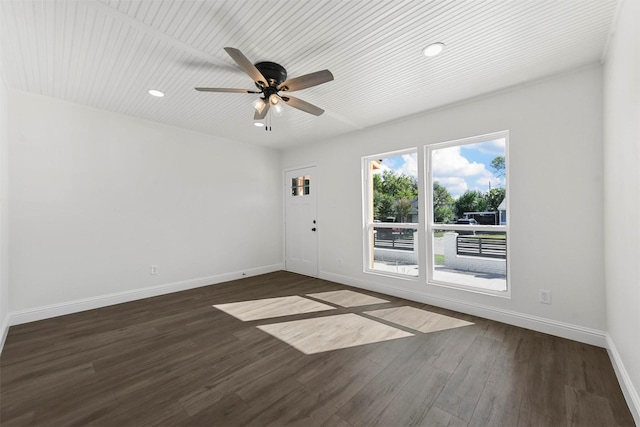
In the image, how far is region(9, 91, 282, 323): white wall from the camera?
3057 mm

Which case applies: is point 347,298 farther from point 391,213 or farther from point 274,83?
point 274,83

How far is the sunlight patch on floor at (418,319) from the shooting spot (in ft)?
9.40

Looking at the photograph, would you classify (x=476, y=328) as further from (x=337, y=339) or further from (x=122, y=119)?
(x=122, y=119)

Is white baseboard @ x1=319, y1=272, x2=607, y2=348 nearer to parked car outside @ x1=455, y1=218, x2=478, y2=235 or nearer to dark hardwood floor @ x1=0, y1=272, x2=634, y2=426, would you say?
dark hardwood floor @ x1=0, y1=272, x2=634, y2=426

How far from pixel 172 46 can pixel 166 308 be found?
3.09 metres

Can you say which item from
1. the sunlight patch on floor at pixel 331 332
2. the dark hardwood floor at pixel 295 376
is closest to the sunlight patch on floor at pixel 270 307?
the dark hardwood floor at pixel 295 376

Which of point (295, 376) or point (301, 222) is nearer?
point (295, 376)

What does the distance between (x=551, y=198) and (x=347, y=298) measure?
2.71 metres

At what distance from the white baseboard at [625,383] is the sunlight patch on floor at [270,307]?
2.54m

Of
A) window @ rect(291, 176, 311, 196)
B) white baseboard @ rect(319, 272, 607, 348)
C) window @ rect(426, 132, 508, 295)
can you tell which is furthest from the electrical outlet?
window @ rect(291, 176, 311, 196)

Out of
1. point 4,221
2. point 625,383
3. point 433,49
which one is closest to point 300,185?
point 433,49

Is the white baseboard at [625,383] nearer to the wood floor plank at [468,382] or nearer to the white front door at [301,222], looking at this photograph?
the wood floor plank at [468,382]

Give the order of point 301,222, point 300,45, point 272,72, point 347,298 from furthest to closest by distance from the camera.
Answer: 1. point 301,222
2. point 347,298
3. point 272,72
4. point 300,45

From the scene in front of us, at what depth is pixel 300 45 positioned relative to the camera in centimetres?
220
